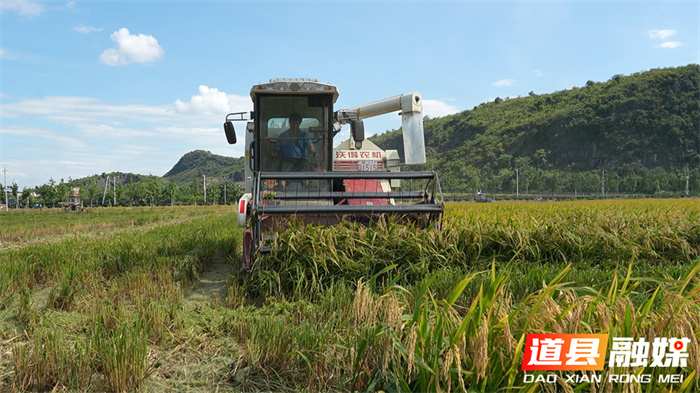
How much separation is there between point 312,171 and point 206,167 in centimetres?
17230

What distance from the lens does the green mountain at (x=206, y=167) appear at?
144500 millimetres

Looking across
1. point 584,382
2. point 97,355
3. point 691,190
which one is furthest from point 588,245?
point 691,190

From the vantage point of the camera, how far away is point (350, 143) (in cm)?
1131

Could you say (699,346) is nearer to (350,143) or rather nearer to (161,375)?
(161,375)

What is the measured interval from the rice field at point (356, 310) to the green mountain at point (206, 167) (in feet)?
431

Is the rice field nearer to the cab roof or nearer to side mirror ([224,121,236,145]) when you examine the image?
side mirror ([224,121,236,145])

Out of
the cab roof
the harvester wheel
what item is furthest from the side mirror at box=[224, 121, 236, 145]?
the harvester wheel

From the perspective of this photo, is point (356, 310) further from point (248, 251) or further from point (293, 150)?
point (293, 150)

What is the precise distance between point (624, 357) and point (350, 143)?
9.60 meters

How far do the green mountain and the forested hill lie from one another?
57343mm

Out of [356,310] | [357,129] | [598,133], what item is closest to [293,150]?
[357,129]

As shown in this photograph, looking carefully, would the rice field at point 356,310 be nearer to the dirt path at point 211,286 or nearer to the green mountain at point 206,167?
the dirt path at point 211,286

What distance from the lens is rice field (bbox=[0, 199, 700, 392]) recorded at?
2.16 metres

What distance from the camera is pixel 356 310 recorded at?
3264mm
